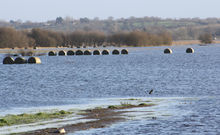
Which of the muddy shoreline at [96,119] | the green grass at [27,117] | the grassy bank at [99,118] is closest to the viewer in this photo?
the muddy shoreline at [96,119]

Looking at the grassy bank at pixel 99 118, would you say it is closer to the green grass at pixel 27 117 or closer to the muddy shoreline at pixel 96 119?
the muddy shoreline at pixel 96 119

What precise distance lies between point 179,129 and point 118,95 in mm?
16831

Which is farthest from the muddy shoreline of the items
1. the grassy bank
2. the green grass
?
the green grass

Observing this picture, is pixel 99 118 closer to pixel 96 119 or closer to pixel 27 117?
Answer: pixel 96 119

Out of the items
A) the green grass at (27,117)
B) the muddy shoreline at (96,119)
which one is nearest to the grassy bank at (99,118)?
the muddy shoreline at (96,119)

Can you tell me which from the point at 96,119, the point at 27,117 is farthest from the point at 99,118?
the point at 27,117

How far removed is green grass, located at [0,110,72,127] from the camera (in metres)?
26.1

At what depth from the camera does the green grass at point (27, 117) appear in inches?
1029

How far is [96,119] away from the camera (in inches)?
1050

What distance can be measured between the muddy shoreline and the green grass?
1.39m

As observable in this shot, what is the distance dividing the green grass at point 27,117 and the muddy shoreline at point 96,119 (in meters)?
1.39

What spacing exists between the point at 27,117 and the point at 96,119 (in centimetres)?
379

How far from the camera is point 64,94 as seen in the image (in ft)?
137

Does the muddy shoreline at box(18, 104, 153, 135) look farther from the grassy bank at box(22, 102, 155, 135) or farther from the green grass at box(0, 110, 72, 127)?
the green grass at box(0, 110, 72, 127)
